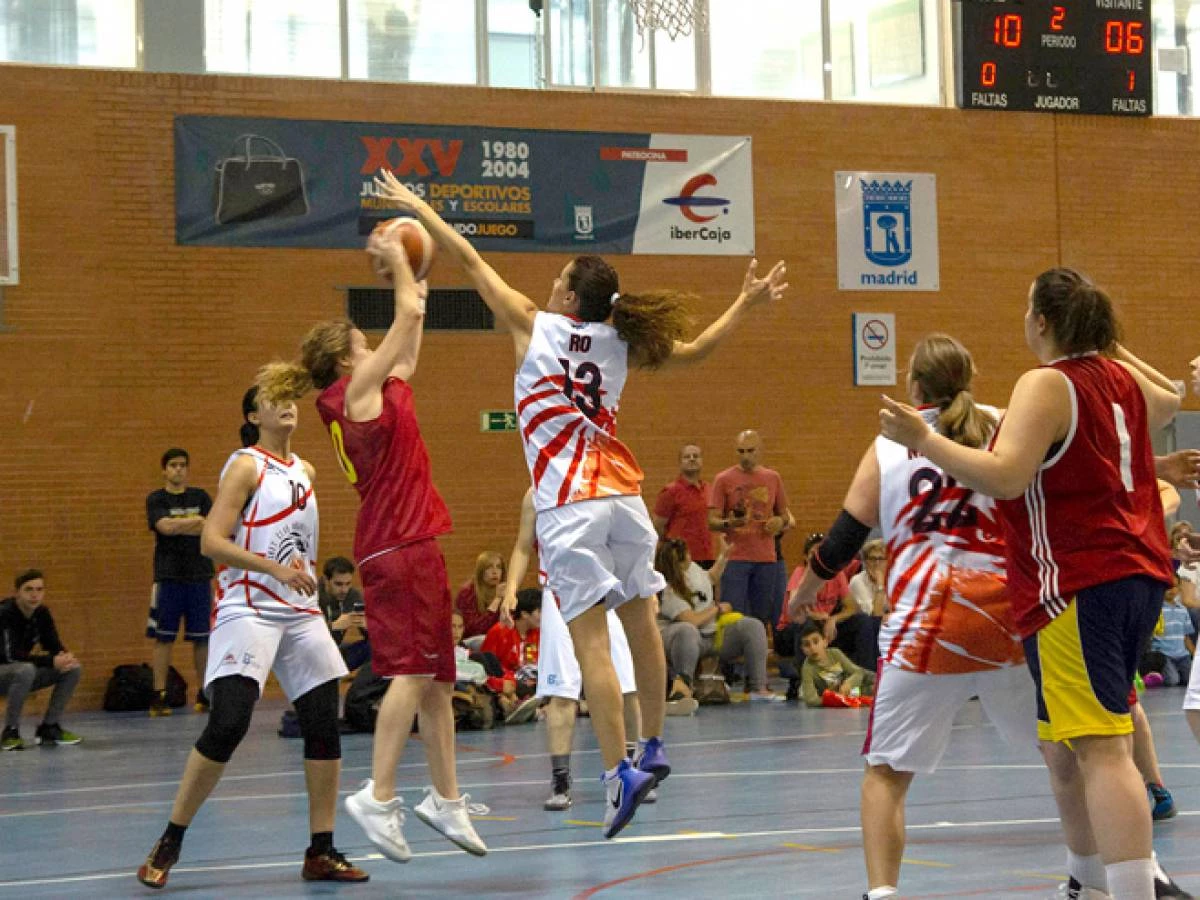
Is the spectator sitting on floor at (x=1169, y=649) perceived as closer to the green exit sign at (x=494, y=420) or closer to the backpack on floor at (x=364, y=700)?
the green exit sign at (x=494, y=420)

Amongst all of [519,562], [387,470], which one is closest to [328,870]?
[387,470]

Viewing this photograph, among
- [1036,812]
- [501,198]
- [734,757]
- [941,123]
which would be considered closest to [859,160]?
[941,123]

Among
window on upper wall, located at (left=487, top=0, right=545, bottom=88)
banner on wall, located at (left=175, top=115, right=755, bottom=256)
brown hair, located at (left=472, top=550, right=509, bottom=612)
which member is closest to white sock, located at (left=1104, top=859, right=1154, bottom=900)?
brown hair, located at (left=472, top=550, right=509, bottom=612)

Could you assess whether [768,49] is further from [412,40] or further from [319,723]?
[319,723]

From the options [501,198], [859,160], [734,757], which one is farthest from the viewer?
[859,160]

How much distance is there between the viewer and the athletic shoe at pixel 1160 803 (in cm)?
741

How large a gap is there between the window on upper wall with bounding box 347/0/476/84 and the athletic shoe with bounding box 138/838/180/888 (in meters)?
11.8

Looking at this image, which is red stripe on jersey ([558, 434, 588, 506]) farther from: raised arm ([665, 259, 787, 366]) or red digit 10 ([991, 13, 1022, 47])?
red digit 10 ([991, 13, 1022, 47])

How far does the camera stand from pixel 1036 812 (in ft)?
26.0

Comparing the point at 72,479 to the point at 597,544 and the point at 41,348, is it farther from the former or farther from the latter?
the point at 597,544

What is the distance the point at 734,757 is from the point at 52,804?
404 centimetres

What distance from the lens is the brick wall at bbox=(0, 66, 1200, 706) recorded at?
16094 millimetres

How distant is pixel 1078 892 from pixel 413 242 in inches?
138

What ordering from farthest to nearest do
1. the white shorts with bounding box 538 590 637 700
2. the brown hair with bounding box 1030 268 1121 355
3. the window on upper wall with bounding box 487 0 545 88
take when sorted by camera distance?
the window on upper wall with bounding box 487 0 545 88 < the white shorts with bounding box 538 590 637 700 < the brown hair with bounding box 1030 268 1121 355
